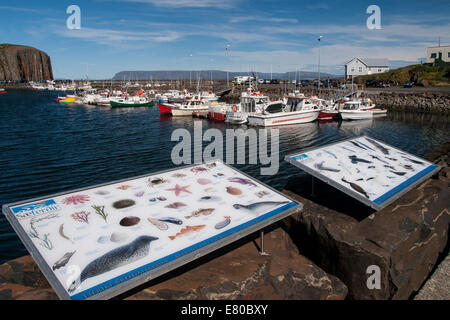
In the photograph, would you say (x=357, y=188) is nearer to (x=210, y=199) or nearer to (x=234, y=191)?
(x=234, y=191)

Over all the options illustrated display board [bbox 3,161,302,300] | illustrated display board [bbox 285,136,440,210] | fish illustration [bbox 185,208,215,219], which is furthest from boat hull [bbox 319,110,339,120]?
Result: fish illustration [bbox 185,208,215,219]

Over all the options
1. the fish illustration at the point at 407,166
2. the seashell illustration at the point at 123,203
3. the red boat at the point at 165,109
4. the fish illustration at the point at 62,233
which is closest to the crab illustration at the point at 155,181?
the seashell illustration at the point at 123,203

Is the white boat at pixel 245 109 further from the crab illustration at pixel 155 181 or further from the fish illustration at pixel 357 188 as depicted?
the crab illustration at pixel 155 181

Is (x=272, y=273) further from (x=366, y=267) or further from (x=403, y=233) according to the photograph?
(x=403, y=233)

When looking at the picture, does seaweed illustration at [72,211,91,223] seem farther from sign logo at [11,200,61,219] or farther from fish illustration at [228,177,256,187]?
fish illustration at [228,177,256,187]

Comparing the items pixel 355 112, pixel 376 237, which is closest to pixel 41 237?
pixel 376 237

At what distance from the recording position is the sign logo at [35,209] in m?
5.62

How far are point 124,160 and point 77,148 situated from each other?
6.59 m

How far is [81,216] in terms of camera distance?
583 cm

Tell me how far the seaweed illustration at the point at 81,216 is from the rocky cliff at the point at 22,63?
203 meters

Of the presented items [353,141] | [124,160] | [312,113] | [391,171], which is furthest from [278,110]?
[391,171]

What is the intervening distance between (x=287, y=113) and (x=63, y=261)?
33917 mm

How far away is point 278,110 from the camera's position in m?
37.7

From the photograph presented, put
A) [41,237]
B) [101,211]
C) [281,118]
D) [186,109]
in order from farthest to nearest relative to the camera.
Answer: [186,109] < [281,118] < [101,211] < [41,237]
